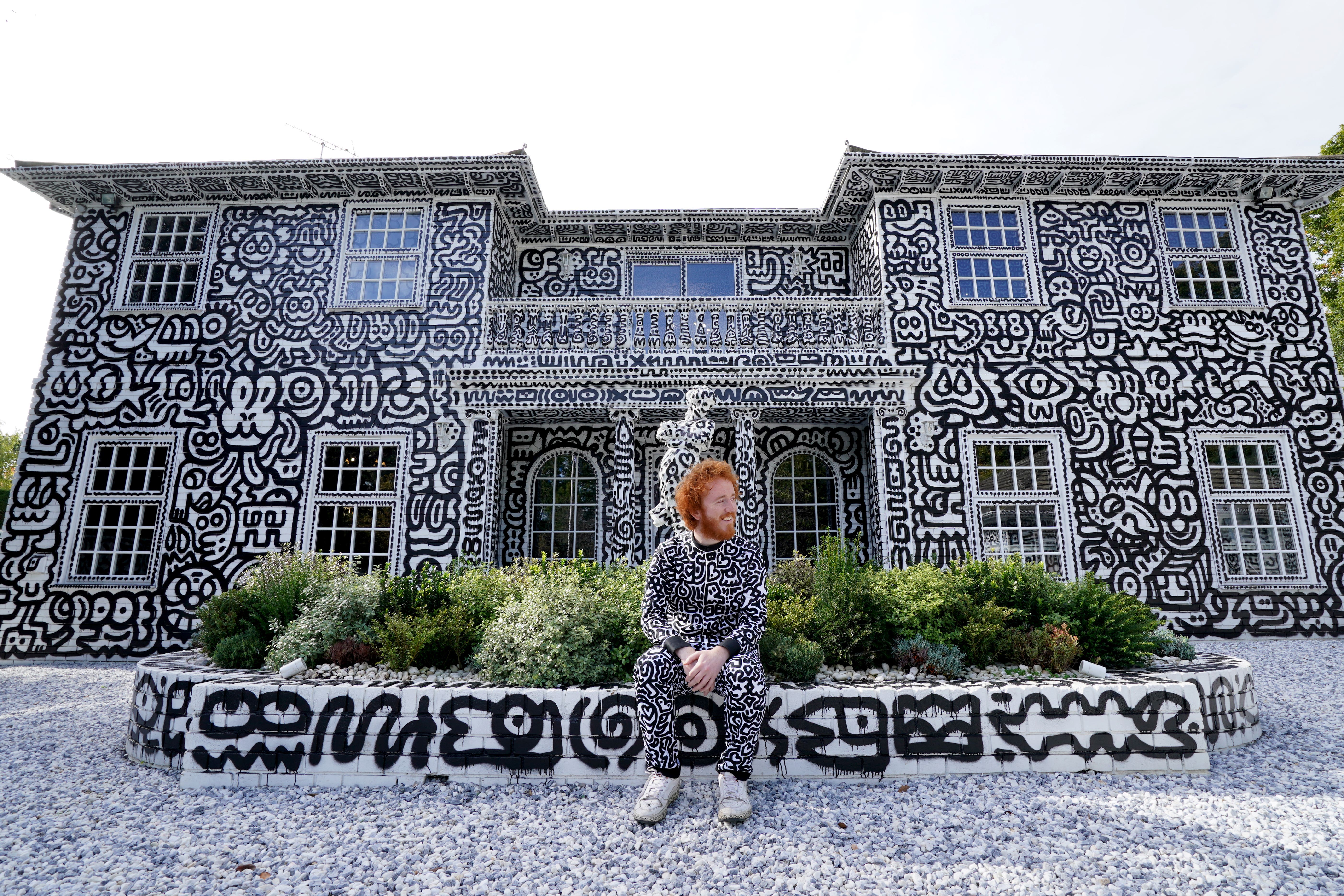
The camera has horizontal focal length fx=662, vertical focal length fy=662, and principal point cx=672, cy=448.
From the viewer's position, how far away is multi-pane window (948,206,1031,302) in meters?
9.57

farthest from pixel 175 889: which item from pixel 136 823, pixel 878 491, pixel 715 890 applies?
pixel 878 491

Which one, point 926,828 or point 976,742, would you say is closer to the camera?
point 926,828

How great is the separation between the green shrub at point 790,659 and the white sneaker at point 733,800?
3.64ft

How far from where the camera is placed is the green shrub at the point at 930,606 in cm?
492

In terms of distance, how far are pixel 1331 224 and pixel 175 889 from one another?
71.5ft

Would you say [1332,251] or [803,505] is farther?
[1332,251]

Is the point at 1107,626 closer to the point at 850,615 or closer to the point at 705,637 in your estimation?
the point at 850,615

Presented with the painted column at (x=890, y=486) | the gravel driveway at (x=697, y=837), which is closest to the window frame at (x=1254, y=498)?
the painted column at (x=890, y=486)

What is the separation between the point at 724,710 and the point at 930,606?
237 cm

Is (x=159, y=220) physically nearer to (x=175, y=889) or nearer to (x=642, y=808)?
(x=175, y=889)

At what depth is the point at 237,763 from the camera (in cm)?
371

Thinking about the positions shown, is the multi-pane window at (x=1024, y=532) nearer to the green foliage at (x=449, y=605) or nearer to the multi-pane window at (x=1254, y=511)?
the multi-pane window at (x=1254, y=511)

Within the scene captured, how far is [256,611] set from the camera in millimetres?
5449

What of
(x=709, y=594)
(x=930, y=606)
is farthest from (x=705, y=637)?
(x=930, y=606)
